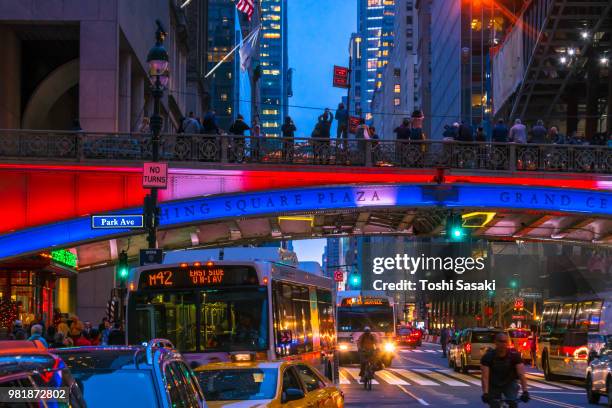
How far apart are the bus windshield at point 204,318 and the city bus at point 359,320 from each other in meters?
25.0

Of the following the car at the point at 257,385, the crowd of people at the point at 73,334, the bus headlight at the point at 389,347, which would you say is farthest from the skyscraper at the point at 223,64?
the car at the point at 257,385

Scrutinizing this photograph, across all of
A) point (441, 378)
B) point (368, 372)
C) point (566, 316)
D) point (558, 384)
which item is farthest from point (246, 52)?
point (368, 372)

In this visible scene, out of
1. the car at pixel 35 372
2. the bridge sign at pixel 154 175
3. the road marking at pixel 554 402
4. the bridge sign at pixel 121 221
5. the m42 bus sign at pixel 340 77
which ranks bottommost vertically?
the road marking at pixel 554 402

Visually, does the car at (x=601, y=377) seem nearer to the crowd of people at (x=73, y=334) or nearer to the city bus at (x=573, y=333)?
the city bus at (x=573, y=333)

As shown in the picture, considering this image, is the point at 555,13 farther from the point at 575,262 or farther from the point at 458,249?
the point at 458,249

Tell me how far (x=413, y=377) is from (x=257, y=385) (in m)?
24.1

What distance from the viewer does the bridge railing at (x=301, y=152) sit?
104ft

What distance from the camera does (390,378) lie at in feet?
114

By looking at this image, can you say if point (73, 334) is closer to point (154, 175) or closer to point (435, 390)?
point (154, 175)

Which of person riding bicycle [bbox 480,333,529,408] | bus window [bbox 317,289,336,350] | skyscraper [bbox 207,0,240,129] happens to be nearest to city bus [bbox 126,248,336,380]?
person riding bicycle [bbox 480,333,529,408]

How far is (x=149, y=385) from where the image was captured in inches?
315

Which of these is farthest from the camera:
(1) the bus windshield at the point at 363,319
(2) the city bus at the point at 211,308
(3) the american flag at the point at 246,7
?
(3) the american flag at the point at 246,7

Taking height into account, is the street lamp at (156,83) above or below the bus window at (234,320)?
above

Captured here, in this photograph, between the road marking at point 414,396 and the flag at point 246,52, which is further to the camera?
the flag at point 246,52
